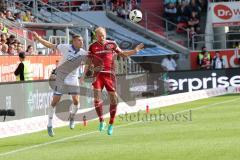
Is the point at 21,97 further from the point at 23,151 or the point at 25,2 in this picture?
the point at 25,2

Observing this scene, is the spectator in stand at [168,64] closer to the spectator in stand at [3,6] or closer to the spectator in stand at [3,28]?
the spectator in stand at [3,6]

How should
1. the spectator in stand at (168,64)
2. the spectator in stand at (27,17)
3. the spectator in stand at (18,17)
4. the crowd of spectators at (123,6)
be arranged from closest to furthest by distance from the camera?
the spectator in stand at (18,17) < the spectator in stand at (27,17) < the spectator in stand at (168,64) < the crowd of spectators at (123,6)

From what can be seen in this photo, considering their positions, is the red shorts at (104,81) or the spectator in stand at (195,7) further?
the spectator in stand at (195,7)

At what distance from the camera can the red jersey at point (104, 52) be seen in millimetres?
18422

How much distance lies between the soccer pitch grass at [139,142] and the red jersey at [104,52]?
157 centimetres

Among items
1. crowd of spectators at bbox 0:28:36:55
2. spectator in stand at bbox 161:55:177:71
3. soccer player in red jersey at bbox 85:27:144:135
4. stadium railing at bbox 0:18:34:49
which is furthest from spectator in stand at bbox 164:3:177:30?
soccer player in red jersey at bbox 85:27:144:135

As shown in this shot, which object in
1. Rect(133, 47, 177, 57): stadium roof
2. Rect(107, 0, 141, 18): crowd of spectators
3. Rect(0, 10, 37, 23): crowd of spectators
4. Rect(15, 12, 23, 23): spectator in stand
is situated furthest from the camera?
Rect(107, 0, 141, 18): crowd of spectators

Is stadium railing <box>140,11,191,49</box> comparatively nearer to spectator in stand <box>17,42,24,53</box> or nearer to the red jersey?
spectator in stand <box>17,42,24,53</box>

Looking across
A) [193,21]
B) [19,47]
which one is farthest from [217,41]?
[19,47]

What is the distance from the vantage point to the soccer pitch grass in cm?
1346

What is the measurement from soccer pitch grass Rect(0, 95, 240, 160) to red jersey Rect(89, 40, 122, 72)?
157 cm

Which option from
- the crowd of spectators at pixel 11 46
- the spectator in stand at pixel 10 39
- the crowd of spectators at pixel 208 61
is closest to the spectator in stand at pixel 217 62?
the crowd of spectators at pixel 208 61

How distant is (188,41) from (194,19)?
4.95 feet

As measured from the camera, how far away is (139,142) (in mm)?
15727
